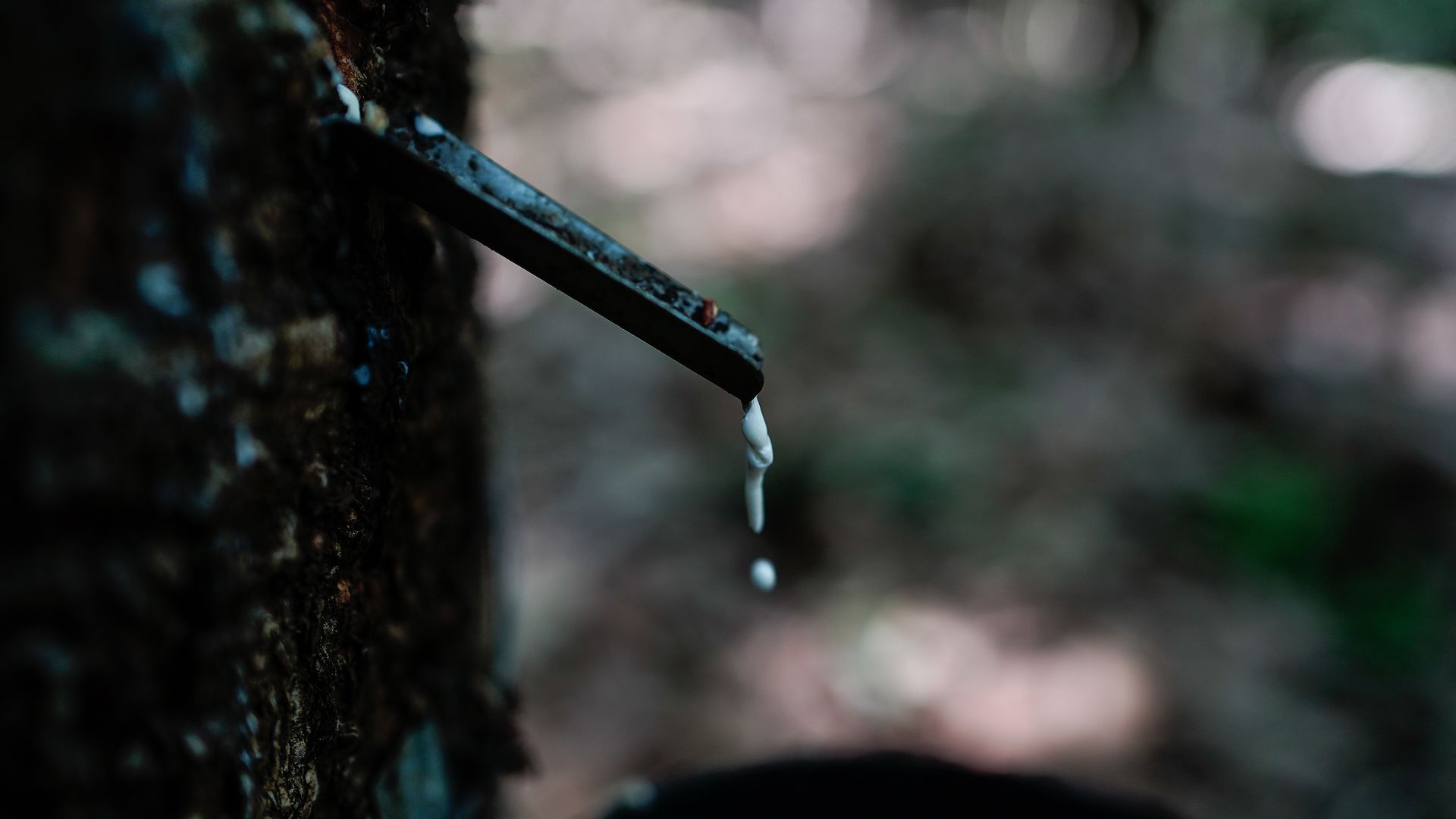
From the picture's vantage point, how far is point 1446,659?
1.93 meters

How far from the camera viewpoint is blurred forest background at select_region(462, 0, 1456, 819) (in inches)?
75.1

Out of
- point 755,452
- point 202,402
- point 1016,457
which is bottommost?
point 202,402

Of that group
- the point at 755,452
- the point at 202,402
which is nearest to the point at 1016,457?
the point at 755,452

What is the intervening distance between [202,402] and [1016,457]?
2381 millimetres

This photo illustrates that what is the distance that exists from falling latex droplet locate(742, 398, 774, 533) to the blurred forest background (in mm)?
397

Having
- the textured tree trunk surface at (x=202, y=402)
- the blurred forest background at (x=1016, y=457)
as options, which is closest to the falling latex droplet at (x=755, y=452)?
the textured tree trunk surface at (x=202, y=402)

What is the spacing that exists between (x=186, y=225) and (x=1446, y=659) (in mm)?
2443

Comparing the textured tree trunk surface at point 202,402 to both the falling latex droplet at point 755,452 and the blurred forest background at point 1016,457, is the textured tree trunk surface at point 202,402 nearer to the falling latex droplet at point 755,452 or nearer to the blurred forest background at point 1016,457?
the falling latex droplet at point 755,452

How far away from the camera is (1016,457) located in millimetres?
2514

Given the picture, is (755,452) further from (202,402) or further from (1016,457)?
(1016,457)

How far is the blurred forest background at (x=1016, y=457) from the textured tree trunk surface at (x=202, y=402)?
39cm

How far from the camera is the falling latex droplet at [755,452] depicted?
0.57 meters

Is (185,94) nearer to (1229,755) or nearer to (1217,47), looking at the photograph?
(1229,755)

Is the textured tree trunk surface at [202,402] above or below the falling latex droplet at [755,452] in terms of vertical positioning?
below
